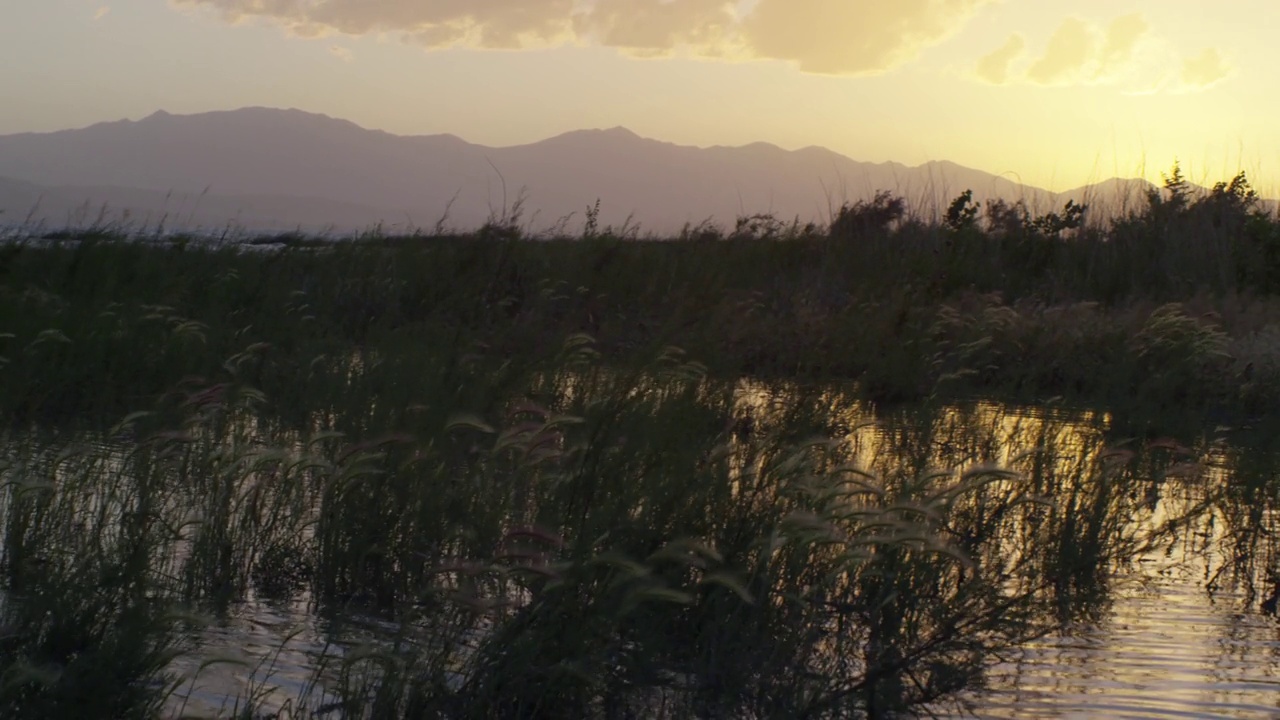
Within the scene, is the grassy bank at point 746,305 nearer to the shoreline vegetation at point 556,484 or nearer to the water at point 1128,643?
the shoreline vegetation at point 556,484

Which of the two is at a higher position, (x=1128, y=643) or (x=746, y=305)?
(x=746, y=305)

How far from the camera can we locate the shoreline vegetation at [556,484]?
3107mm

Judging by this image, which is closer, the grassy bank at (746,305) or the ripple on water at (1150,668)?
the ripple on water at (1150,668)

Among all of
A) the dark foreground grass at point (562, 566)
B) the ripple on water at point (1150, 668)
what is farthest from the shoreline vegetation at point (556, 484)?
the ripple on water at point (1150, 668)

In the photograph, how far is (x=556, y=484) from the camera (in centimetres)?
431

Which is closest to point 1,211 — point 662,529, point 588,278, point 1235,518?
point 588,278

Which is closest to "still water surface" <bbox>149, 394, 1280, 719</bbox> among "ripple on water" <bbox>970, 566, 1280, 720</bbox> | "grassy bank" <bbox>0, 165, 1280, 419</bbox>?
"ripple on water" <bbox>970, 566, 1280, 720</bbox>

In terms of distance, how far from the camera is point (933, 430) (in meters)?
7.07

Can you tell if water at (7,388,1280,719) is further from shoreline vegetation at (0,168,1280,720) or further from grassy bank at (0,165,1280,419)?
grassy bank at (0,165,1280,419)

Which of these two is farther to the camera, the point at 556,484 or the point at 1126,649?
the point at 556,484

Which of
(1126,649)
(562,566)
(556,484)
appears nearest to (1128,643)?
(1126,649)

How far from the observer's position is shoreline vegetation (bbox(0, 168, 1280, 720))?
122 inches

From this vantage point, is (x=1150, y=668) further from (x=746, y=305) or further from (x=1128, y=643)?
(x=746, y=305)

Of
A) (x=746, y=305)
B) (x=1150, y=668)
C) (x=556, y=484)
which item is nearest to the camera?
(x=1150, y=668)
